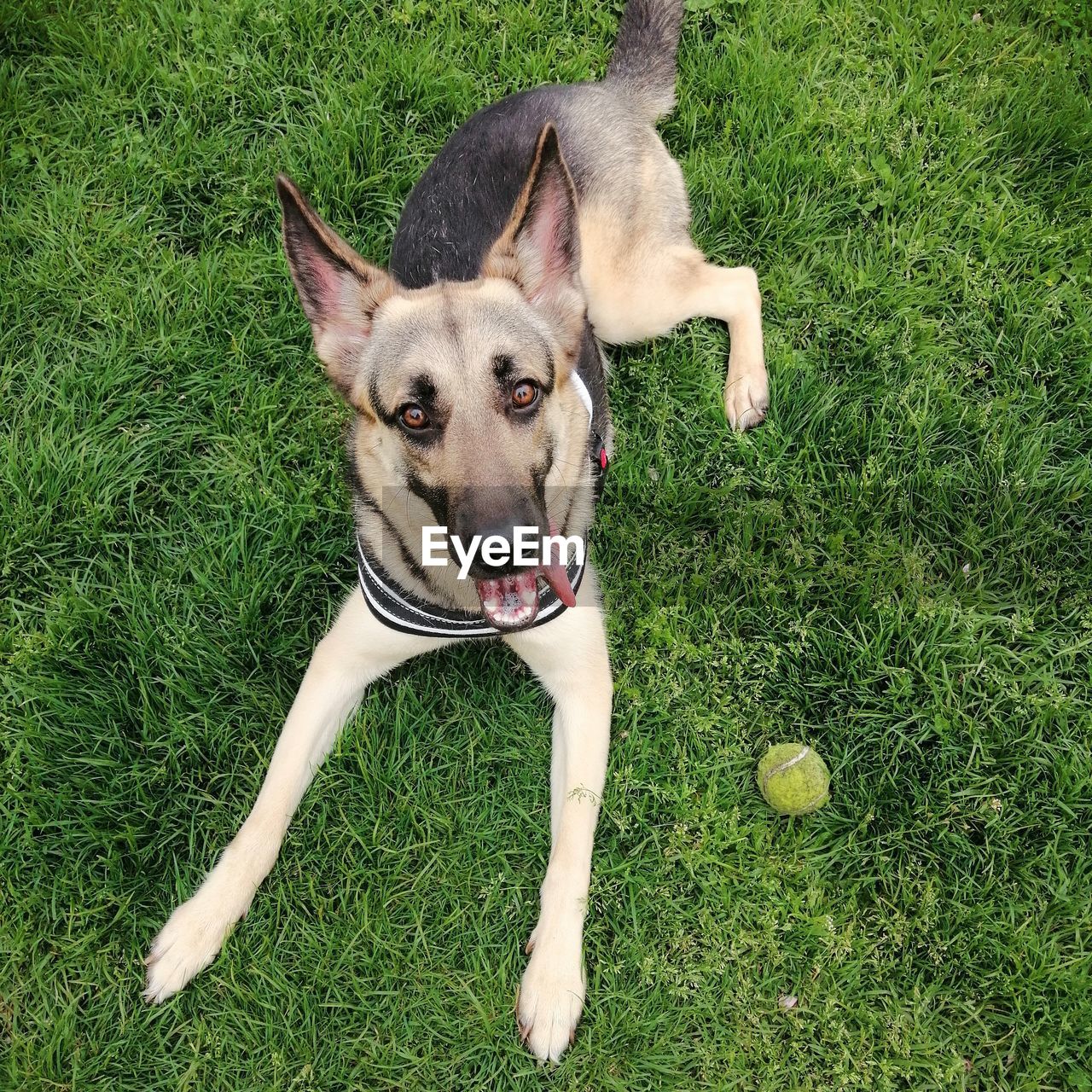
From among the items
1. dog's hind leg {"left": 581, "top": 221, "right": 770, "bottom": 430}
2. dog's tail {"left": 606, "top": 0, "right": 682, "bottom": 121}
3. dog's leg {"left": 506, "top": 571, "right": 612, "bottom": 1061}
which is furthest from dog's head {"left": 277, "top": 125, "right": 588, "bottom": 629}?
dog's tail {"left": 606, "top": 0, "right": 682, "bottom": 121}

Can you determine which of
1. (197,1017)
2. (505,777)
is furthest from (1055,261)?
(197,1017)

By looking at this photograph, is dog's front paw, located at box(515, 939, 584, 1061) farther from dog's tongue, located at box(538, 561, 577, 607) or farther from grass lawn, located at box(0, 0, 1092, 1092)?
dog's tongue, located at box(538, 561, 577, 607)

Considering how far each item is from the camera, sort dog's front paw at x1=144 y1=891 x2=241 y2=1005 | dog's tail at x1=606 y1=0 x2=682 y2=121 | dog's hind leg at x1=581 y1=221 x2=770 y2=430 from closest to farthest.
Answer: dog's front paw at x1=144 y1=891 x2=241 y2=1005 < dog's hind leg at x1=581 y1=221 x2=770 y2=430 < dog's tail at x1=606 y1=0 x2=682 y2=121

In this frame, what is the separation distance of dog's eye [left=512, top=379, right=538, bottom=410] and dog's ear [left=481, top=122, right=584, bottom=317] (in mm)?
349

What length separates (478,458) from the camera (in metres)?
2.55

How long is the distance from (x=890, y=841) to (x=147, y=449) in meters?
3.39

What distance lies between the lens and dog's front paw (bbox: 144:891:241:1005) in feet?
9.57

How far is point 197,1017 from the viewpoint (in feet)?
9.62

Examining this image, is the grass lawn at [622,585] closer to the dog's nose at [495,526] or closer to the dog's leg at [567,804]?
the dog's leg at [567,804]

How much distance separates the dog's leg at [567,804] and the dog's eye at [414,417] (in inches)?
32.2

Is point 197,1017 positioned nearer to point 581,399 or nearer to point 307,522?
point 307,522

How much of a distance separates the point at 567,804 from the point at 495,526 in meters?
1.13

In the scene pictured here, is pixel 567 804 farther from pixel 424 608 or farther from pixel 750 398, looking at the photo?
pixel 750 398

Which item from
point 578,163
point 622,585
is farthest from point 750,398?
point 578,163
